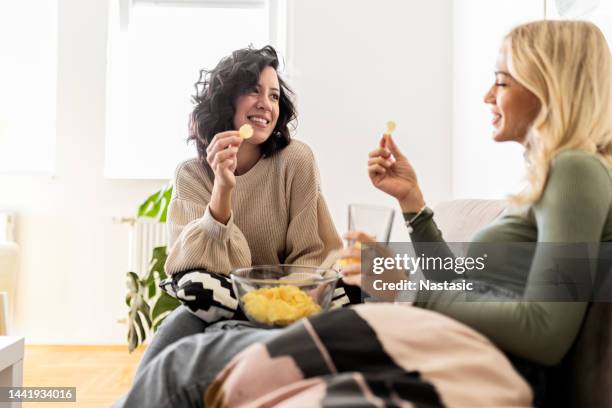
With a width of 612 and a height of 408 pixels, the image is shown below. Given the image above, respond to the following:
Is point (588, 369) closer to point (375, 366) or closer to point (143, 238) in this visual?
point (375, 366)

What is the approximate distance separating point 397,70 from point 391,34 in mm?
201

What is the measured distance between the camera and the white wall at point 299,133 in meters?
3.09

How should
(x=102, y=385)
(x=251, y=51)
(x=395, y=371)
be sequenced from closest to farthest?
1. (x=395, y=371)
2. (x=251, y=51)
3. (x=102, y=385)

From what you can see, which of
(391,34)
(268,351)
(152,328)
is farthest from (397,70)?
(268,351)

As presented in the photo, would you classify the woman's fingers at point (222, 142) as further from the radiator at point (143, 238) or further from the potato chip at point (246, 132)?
the radiator at point (143, 238)

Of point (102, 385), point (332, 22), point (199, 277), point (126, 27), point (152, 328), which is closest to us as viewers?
point (199, 277)

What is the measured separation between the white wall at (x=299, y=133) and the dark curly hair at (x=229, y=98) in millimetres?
1318

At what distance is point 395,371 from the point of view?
74 cm

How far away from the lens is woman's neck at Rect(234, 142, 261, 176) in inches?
69.0

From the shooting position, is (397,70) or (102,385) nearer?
(102,385)

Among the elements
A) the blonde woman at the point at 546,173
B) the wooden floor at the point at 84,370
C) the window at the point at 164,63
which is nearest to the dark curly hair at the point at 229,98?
the blonde woman at the point at 546,173

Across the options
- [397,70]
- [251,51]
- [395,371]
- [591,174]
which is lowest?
[395,371]

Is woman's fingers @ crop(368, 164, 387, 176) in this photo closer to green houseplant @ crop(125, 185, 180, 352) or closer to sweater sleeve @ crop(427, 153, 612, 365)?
sweater sleeve @ crop(427, 153, 612, 365)

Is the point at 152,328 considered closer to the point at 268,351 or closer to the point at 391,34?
the point at 268,351
